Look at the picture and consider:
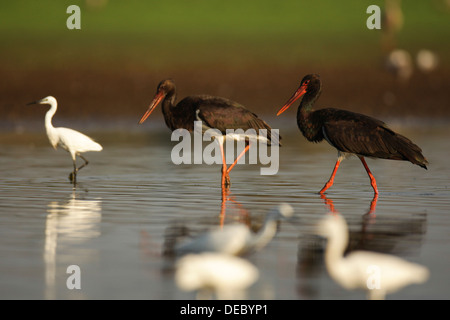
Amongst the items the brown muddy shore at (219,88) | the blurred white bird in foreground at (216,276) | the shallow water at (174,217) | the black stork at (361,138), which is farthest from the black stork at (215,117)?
the brown muddy shore at (219,88)

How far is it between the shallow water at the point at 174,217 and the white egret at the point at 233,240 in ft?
0.41

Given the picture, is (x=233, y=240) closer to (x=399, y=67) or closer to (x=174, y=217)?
(x=174, y=217)

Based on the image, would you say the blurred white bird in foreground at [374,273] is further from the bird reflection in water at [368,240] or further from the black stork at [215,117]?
the black stork at [215,117]

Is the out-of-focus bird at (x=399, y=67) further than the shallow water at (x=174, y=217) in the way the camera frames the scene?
Yes

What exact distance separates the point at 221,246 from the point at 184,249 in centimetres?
52

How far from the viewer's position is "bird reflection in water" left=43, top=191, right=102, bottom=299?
754cm

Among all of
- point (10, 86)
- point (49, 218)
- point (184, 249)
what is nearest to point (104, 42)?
point (10, 86)

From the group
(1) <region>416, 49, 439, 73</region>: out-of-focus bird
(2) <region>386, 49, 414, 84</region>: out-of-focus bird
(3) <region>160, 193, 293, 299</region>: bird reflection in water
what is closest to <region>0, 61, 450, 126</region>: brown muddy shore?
(2) <region>386, 49, 414, 84</region>: out-of-focus bird

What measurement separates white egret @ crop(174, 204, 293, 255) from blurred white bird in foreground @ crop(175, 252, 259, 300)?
1.52ft

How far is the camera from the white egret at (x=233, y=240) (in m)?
7.24

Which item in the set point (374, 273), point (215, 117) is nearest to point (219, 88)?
point (215, 117)

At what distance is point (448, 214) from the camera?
10.2 meters
